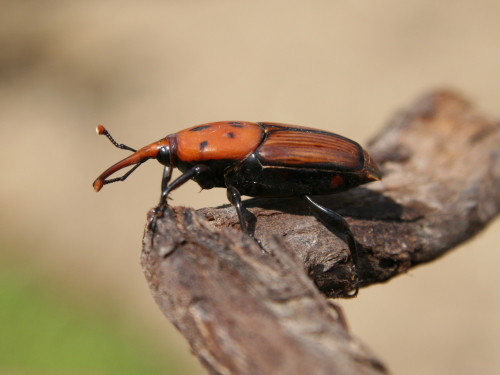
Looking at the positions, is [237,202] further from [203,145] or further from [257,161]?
[203,145]

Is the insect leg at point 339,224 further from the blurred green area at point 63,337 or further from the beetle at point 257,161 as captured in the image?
the blurred green area at point 63,337

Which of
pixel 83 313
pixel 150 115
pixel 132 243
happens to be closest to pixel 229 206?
pixel 83 313

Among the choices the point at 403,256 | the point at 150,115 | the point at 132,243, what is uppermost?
the point at 150,115

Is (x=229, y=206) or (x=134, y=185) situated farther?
(x=134, y=185)

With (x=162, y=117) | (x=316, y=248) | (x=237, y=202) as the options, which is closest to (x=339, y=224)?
(x=316, y=248)

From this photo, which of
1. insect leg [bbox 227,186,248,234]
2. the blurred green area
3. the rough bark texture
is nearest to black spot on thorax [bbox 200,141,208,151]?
insect leg [bbox 227,186,248,234]

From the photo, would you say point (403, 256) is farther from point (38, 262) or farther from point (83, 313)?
point (38, 262)

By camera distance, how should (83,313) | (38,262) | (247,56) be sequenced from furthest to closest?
(247,56)
(38,262)
(83,313)
